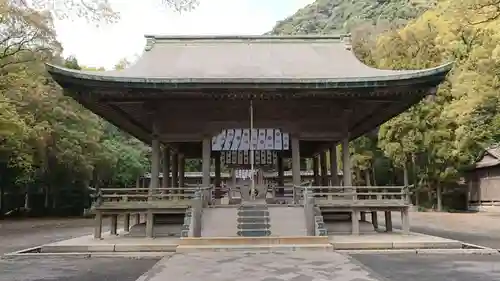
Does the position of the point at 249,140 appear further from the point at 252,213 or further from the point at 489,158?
the point at 489,158

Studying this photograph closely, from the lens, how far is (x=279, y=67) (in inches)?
699

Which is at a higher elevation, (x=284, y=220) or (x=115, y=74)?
(x=115, y=74)

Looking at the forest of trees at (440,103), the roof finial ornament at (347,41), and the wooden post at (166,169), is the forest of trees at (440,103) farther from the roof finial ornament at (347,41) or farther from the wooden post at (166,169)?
the wooden post at (166,169)

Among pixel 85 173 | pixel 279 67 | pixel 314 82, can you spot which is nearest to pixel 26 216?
pixel 85 173

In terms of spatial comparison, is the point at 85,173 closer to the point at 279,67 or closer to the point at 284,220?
the point at 279,67

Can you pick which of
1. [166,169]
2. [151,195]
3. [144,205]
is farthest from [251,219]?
[166,169]

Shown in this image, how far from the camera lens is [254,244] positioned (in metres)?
12.1

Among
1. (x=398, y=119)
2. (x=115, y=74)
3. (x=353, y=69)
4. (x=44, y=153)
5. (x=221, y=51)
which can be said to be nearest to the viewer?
(x=115, y=74)

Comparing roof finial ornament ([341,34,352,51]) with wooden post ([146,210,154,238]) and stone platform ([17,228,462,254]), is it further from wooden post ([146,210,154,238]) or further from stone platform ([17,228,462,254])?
wooden post ([146,210,154,238])

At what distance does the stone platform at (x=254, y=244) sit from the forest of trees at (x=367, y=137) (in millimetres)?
7774

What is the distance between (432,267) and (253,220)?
18.9 feet

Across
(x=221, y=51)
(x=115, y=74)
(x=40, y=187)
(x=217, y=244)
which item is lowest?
(x=217, y=244)

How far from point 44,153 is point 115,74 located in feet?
66.0

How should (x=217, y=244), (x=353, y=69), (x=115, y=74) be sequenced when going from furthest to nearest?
(x=353, y=69) < (x=115, y=74) < (x=217, y=244)
